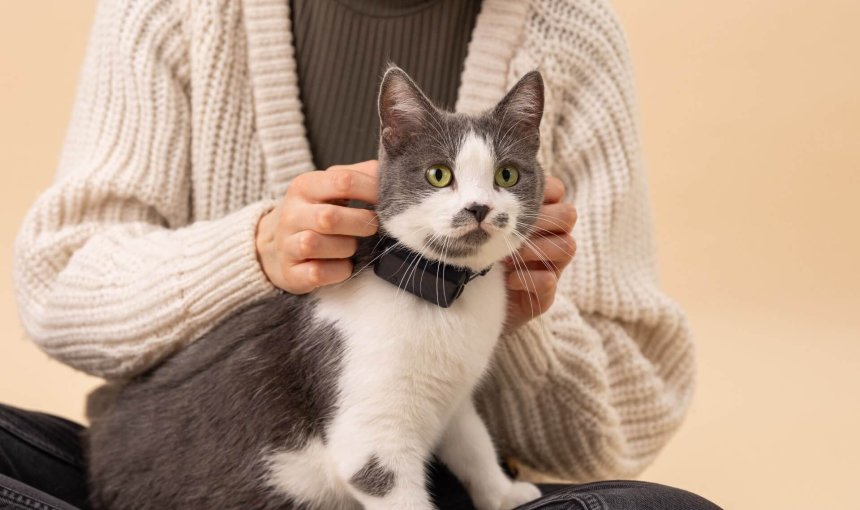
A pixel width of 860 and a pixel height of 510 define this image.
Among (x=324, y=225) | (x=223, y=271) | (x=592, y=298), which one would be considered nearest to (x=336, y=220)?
(x=324, y=225)

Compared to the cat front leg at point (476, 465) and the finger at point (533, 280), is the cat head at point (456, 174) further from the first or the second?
the cat front leg at point (476, 465)

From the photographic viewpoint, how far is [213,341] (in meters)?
1.05

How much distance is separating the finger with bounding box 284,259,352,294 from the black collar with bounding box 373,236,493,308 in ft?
0.12

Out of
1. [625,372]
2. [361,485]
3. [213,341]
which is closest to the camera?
[361,485]

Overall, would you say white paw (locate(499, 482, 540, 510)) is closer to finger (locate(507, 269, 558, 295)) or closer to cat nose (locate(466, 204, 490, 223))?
finger (locate(507, 269, 558, 295))

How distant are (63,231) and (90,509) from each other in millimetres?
393

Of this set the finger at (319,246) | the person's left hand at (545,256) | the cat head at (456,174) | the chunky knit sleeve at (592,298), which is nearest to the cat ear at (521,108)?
the cat head at (456,174)

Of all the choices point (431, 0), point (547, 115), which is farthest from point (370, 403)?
point (431, 0)

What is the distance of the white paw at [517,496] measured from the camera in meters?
1.08

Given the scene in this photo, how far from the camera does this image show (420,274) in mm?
901

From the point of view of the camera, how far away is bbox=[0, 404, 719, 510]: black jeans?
0.91m

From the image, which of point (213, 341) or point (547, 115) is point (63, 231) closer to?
point (213, 341)

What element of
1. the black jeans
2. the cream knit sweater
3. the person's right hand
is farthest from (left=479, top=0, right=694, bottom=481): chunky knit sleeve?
the person's right hand

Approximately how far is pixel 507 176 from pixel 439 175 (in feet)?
0.27
